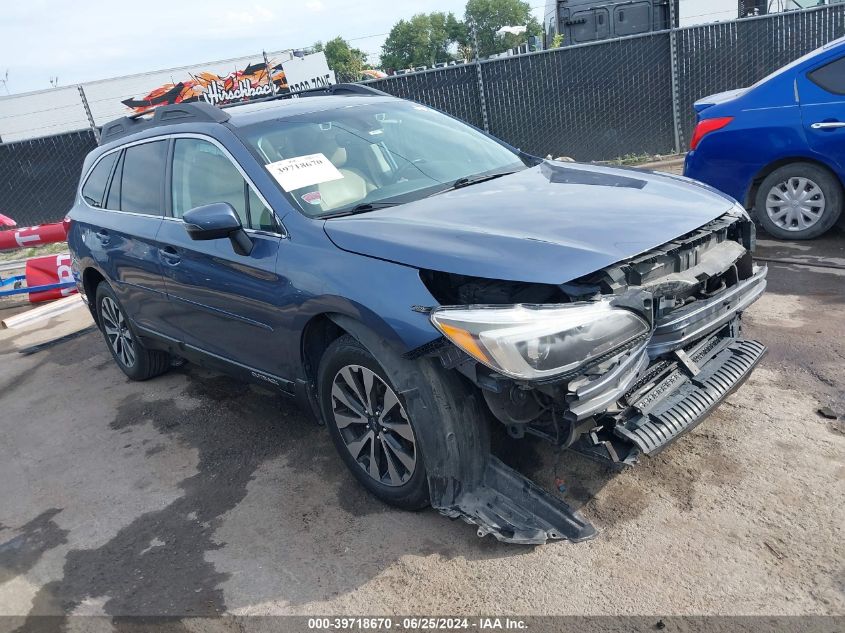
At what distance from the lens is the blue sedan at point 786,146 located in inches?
234

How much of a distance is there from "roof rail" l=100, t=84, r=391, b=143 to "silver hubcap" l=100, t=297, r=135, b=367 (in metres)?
1.26

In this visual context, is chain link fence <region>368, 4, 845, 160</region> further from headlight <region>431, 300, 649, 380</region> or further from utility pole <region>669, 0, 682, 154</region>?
headlight <region>431, 300, 649, 380</region>

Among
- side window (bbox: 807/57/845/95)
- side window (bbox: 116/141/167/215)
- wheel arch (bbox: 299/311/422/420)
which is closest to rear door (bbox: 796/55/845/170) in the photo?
side window (bbox: 807/57/845/95)

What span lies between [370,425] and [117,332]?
10.4ft

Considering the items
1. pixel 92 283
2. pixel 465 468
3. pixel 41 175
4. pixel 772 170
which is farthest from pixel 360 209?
pixel 41 175

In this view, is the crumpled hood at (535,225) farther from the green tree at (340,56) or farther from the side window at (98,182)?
the green tree at (340,56)

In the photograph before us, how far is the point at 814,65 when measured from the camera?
19.8ft

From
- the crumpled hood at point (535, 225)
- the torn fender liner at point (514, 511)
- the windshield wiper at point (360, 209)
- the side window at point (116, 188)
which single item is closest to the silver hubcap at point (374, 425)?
the torn fender liner at point (514, 511)

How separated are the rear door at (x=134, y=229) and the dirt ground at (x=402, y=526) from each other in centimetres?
90

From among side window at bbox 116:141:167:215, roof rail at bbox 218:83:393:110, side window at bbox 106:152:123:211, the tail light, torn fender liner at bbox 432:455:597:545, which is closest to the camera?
torn fender liner at bbox 432:455:597:545

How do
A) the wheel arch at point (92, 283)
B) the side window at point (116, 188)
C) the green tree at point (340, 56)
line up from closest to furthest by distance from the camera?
the side window at point (116, 188) → the wheel arch at point (92, 283) → the green tree at point (340, 56)

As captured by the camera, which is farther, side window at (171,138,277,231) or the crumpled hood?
side window at (171,138,277,231)

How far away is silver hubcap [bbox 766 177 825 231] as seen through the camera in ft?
20.2

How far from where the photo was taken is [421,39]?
321ft
